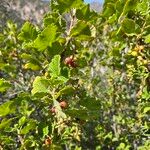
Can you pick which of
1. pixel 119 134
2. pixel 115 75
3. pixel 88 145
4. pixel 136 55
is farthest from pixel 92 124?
pixel 136 55

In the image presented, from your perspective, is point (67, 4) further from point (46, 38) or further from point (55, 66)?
point (55, 66)

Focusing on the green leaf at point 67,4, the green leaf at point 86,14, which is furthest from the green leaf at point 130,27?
the green leaf at point 67,4

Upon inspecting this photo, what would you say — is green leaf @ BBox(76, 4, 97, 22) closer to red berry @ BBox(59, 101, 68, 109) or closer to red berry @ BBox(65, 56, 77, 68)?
red berry @ BBox(65, 56, 77, 68)

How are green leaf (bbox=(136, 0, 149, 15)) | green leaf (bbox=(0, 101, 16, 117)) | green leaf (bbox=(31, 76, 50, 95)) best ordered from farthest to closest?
green leaf (bbox=(136, 0, 149, 15)), green leaf (bbox=(0, 101, 16, 117)), green leaf (bbox=(31, 76, 50, 95))

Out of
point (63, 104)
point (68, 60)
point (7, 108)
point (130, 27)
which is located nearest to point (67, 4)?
point (68, 60)

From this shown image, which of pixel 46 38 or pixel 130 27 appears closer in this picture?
pixel 46 38

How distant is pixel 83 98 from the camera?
296cm

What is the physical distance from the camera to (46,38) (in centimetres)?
276

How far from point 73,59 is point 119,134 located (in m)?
10.4

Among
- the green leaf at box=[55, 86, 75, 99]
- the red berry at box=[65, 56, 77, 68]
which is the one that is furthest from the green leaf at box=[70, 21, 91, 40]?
the green leaf at box=[55, 86, 75, 99]

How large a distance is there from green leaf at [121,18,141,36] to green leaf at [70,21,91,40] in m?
0.29

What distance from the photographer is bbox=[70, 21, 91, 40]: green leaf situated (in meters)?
2.78

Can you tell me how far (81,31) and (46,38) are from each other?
25 centimetres

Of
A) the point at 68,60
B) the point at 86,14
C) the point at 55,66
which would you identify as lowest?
the point at 55,66
